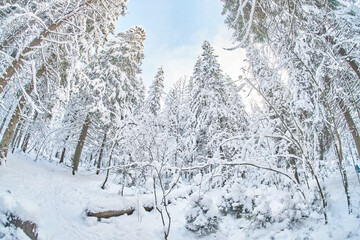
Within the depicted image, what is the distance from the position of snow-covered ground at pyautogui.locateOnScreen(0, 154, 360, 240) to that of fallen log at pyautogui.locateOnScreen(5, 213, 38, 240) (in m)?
0.09

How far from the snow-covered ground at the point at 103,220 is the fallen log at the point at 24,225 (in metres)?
0.09

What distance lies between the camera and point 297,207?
4.10m

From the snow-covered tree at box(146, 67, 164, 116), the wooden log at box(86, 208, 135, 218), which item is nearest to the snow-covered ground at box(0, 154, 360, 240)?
the wooden log at box(86, 208, 135, 218)

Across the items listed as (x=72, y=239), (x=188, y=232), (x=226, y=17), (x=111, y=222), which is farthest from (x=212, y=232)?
(x=226, y=17)

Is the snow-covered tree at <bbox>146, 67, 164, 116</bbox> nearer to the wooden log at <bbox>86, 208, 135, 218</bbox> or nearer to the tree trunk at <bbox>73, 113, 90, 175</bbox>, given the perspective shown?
the tree trunk at <bbox>73, 113, 90, 175</bbox>

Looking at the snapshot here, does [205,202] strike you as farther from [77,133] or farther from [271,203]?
[77,133]

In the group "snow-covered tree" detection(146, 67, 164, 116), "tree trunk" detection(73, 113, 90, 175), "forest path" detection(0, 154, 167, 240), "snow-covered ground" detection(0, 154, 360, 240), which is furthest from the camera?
"snow-covered tree" detection(146, 67, 164, 116)

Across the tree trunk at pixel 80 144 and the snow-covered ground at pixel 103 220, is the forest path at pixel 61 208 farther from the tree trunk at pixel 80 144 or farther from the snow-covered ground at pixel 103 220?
the tree trunk at pixel 80 144

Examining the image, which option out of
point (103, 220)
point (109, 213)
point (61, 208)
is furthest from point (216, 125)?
point (61, 208)

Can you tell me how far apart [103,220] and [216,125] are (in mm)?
8975

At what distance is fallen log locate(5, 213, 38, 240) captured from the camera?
10.5 ft

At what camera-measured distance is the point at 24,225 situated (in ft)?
11.2

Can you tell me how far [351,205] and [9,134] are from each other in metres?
11.5

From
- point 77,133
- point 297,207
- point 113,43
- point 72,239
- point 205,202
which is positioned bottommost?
point 72,239
